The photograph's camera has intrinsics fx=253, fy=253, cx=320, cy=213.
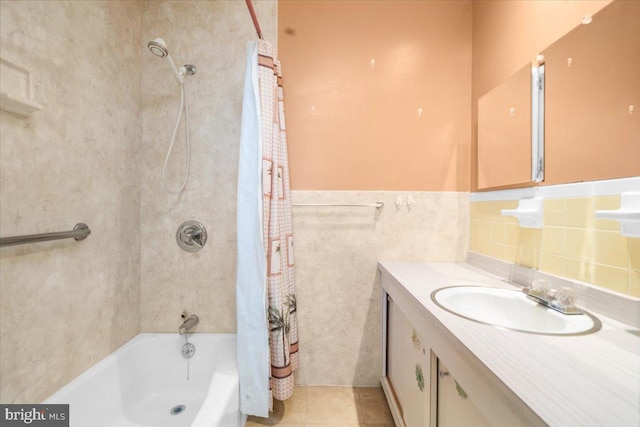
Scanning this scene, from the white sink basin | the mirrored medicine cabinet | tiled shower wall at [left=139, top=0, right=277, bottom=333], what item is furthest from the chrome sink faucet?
tiled shower wall at [left=139, top=0, right=277, bottom=333]

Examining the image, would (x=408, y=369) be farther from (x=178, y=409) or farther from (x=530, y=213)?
(x=178, y=409)

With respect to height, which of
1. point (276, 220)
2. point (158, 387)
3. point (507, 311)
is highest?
point (276, 220)

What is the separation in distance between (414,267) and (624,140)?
959 millimetres

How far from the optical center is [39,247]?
37.9 inches

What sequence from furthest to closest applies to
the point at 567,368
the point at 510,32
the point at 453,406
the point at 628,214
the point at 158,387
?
1. the point at 158,387
2. the point at 510,32
3. the point at 453,406
4. the point at 628,214
5. the point at 567,368

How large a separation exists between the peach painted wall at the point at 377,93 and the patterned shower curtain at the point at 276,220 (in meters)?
0.20

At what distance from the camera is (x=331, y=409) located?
1.45 meters

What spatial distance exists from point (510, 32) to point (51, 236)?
2197 mm

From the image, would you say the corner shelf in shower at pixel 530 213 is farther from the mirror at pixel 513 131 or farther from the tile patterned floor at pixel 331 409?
the tile patterned floor at pixel 331 409

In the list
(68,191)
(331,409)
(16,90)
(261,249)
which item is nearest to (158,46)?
(16,90)

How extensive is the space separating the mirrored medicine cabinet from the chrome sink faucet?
400 millimetres

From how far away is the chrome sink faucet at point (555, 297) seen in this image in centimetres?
81

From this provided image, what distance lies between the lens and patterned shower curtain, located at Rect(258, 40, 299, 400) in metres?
1.29

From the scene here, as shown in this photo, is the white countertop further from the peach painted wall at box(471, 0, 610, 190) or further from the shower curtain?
the peach painted wall at box(471, 0, 610, 190)
